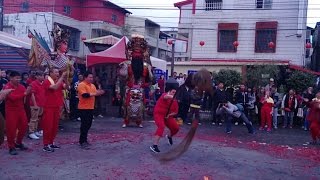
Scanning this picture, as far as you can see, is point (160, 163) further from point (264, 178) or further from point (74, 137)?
point (74, 137)

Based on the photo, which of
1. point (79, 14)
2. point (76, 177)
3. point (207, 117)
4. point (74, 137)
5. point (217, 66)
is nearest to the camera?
point (76, 177)

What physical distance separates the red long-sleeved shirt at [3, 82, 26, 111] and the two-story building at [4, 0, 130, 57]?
2358 cm

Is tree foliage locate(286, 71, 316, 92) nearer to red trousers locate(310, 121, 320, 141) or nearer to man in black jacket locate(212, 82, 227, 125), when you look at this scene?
man in black jacket locate(212, 82, 227, 125)

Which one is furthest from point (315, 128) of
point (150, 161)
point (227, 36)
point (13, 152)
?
point (227, 36)

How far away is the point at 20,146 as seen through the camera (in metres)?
8.77

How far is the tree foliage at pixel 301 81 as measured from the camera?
722 inches

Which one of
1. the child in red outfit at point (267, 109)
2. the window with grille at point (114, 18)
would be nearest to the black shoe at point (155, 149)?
the child in red outfit at point (267, 109)

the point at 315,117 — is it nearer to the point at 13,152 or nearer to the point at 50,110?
the point at 50,110

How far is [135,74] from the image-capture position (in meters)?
12.3

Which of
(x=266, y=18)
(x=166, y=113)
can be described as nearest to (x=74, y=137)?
(x=166, y=113)

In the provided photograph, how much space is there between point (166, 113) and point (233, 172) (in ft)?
7.11

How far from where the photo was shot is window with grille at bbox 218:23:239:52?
88.3 ft

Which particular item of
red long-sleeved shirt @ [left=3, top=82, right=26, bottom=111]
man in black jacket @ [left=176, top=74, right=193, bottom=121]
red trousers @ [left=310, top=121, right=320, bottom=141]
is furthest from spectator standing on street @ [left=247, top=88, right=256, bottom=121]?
red long-sleeved shirt @ [left=3, top=82, right=26, bottom=111]

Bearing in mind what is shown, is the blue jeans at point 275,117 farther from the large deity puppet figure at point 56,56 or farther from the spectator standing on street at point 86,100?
the spectator standing on street at point 86,100
